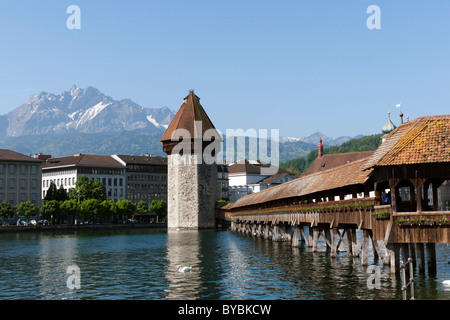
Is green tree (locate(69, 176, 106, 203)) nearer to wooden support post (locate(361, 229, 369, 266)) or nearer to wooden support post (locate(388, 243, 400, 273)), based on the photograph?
wooden support post (locate(361, 229, 369, 266))

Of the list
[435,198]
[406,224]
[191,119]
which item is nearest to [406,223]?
[406,224]

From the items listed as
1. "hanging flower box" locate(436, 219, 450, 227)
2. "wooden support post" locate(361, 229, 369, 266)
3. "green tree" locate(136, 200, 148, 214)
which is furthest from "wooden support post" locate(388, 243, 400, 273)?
"green tree" locate(136, 200, 148, 214)

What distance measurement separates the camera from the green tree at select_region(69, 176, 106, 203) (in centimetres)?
13262

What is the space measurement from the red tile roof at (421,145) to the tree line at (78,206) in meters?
99.0

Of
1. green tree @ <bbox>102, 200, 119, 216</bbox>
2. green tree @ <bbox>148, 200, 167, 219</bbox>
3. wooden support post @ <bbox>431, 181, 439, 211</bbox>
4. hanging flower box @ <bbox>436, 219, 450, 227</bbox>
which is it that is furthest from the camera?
green tree @ <bbox>148, 200, 167, 219</bbox>

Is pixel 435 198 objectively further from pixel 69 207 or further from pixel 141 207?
pixel 141 207

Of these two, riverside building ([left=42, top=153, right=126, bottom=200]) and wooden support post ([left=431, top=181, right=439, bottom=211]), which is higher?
riverside building ([left=42, top=153, right=126, bottom=200])

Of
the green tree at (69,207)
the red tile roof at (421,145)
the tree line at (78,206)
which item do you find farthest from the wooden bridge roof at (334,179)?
the green tree at (69,207)

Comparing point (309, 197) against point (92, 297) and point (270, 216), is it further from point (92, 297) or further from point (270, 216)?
point (92, 297)

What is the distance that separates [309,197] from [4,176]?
87.9 metres

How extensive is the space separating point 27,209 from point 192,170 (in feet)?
114

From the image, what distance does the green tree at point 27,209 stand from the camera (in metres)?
117

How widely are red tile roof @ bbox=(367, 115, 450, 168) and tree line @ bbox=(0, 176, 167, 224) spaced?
98959mm

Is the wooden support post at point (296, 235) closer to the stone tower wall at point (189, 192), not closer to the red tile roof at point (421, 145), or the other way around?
the red tile roof at point (421, 145)
